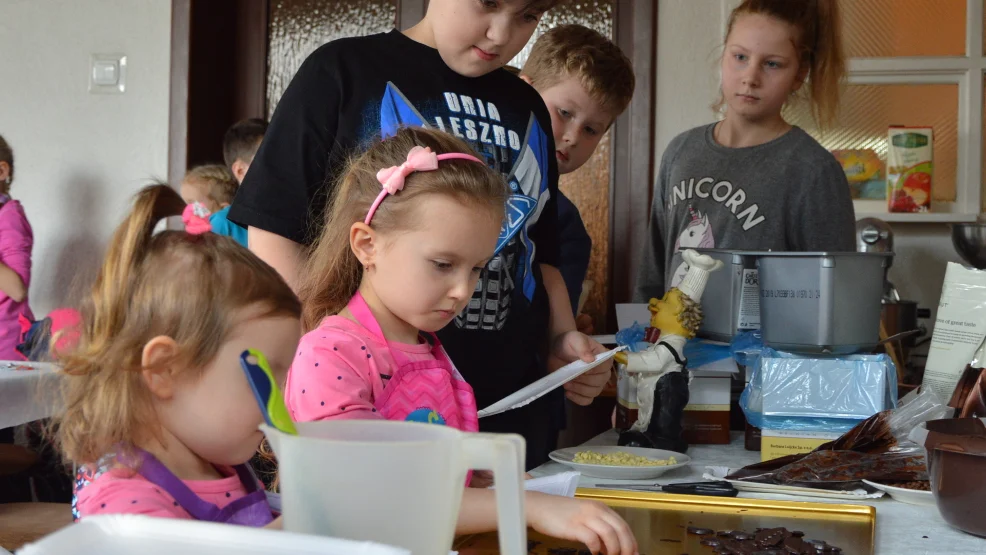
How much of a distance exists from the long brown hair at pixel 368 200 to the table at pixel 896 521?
0.37 metres

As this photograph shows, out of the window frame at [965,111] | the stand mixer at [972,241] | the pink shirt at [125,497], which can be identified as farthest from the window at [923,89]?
the pink shirt at [125,497]

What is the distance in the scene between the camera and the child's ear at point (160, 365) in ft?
2.11

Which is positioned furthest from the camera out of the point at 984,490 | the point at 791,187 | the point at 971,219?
the point at 971,219

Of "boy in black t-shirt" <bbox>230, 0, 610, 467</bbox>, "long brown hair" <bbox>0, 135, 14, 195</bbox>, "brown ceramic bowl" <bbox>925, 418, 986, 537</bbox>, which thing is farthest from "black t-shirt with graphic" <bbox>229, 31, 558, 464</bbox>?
"long brown hair" <bbox>0, 135, 14, 195</bbox>

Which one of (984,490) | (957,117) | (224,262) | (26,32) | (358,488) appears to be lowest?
(984,490)

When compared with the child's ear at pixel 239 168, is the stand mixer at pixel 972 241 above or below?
below

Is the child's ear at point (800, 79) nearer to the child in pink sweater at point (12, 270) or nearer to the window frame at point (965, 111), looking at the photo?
the window frame at point (965, 111)

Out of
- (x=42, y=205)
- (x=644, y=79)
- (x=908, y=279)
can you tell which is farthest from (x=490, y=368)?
(x=42, y=205)

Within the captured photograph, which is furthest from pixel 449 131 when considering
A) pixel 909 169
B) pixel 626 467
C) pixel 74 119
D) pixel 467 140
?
pixel 74 119

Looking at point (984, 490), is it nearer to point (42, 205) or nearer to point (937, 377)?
point (937, 377)

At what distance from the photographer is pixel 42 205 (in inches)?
133

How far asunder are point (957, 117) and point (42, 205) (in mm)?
2970

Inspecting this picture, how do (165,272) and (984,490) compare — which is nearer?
(165,272)

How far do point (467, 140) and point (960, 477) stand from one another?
696 mm
